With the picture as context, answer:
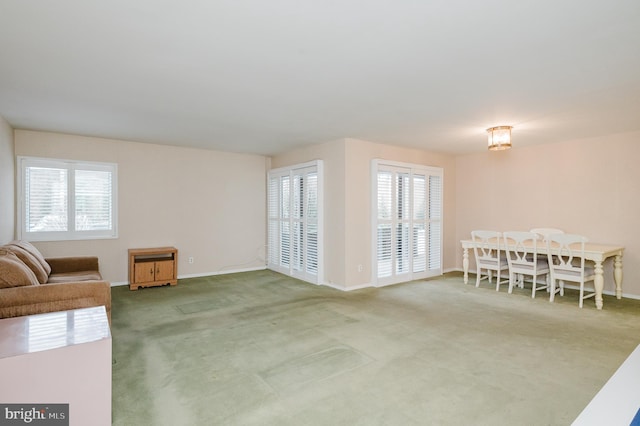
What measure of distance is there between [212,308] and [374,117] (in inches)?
127

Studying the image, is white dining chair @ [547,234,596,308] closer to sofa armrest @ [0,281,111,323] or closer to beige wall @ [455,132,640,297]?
beige wall @ [455,132,640,297]

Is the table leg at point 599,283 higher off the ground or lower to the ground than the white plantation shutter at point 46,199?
lower

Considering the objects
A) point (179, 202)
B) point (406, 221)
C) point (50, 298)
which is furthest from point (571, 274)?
point (179, 202)

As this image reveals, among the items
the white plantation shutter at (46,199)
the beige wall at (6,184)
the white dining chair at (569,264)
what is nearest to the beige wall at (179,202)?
the white plantation shutter at (46,199)

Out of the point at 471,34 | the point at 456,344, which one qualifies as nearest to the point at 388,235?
the point at 456,344

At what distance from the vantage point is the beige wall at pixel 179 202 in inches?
205

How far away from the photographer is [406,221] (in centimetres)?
580

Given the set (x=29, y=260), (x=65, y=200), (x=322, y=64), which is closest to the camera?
(x=322, y=64)

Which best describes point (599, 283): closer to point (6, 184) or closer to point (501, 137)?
point (501, 137)

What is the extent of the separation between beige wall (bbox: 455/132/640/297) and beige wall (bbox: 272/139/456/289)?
2186 millimetres

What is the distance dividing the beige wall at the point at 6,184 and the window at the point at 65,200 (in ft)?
0.66

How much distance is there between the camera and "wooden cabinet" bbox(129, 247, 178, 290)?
5.20m

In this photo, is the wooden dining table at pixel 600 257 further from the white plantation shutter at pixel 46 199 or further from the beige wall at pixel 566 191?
the white plantation shutter at pixel 46 199

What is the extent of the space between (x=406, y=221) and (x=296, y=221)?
2.01 meters
